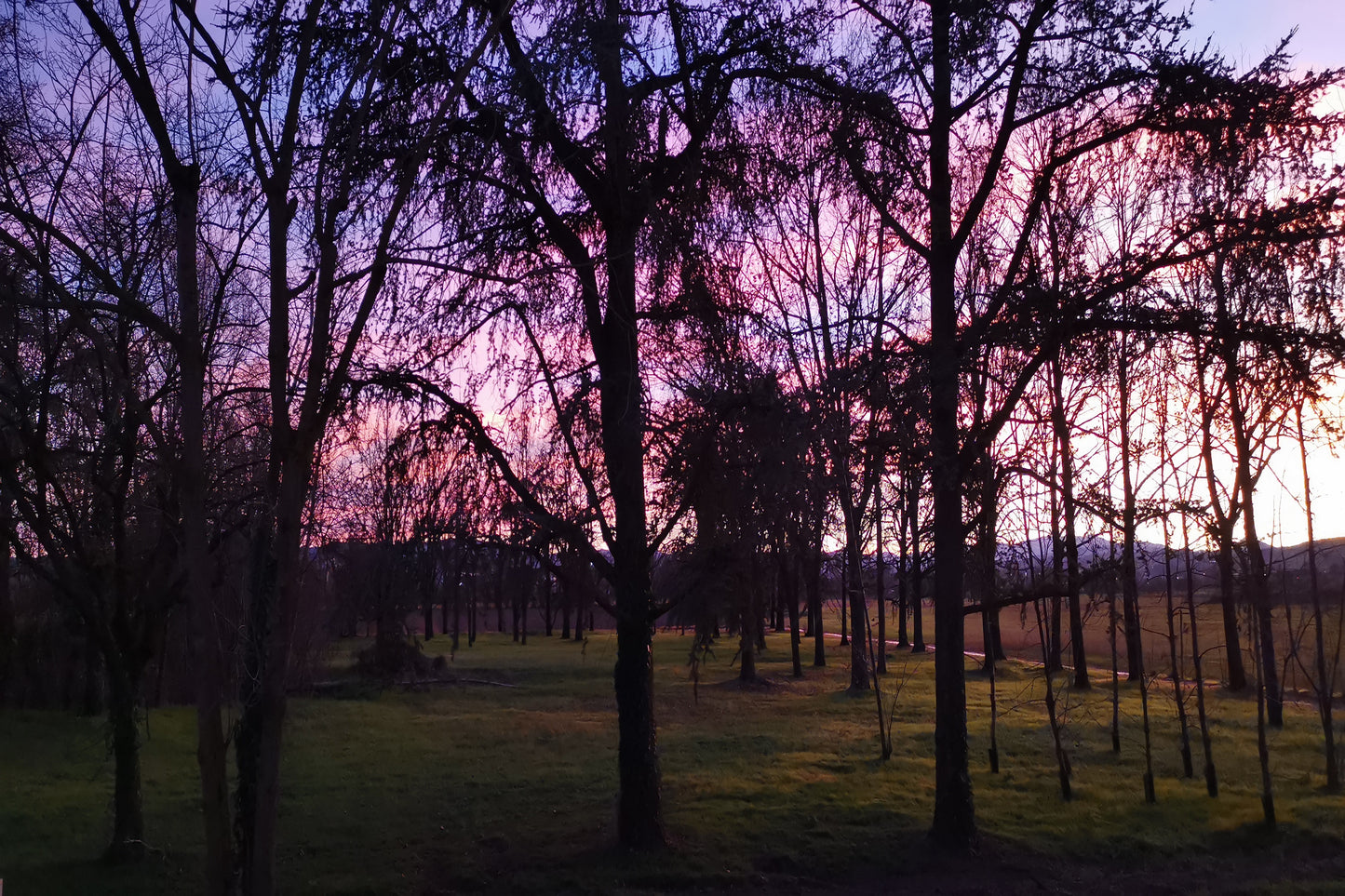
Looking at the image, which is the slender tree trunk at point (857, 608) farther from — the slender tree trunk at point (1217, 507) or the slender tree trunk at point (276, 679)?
the slender tree trunk at point (276, 679)

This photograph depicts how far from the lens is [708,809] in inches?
469

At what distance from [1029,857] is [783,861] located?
244 cm

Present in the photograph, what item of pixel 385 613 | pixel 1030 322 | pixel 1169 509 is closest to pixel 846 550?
pixel 1169 509

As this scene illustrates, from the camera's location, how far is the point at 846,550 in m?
15.0

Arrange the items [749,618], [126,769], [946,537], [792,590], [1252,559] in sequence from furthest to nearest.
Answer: [792,590] → [1252,559] → [126,769] → [749,618] → [946,537]

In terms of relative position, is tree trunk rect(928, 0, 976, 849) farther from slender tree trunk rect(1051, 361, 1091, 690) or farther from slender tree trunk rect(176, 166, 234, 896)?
slender tree trunk rect(176, 166, 234, 896)

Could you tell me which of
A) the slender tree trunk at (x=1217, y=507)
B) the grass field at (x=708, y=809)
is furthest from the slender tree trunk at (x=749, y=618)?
the slender tree trunk at (x=1217, y=507)

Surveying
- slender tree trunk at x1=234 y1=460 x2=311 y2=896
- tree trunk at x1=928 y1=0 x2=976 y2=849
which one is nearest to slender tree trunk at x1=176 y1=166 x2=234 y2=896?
slender tree trunk at x1=234 y1=460 x2=311 y2=896

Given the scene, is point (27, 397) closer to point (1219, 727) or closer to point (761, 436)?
point (761, 436)

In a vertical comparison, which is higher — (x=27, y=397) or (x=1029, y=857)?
(x=27, y=397)

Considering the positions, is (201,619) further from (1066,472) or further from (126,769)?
(1066,472)

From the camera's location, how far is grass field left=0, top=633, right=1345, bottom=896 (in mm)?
9625

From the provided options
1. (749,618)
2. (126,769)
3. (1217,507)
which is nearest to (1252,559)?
(1217,507)

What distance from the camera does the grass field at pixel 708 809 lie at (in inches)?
379
